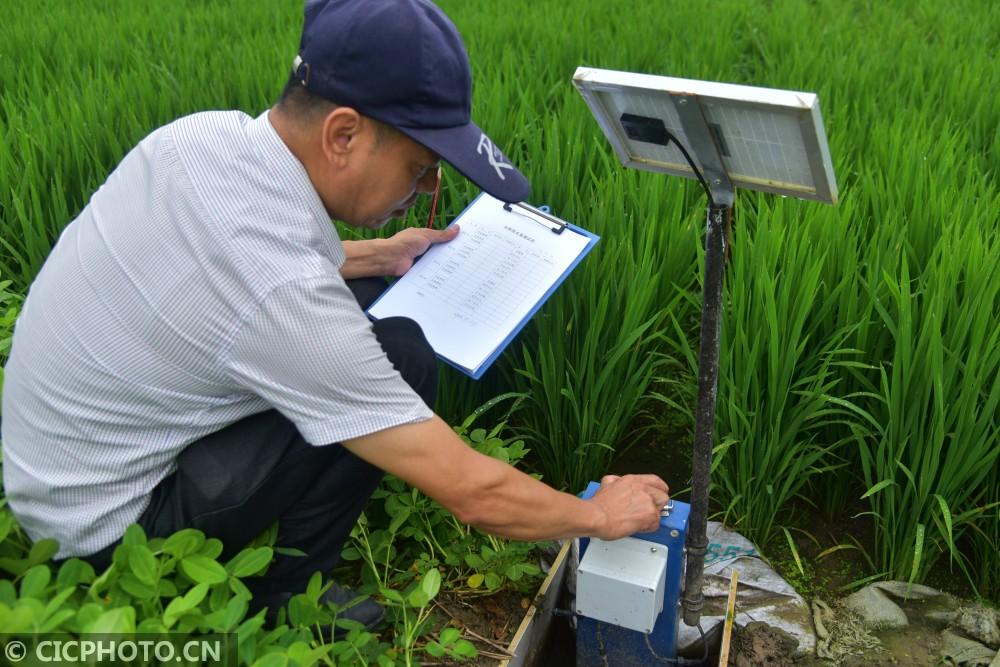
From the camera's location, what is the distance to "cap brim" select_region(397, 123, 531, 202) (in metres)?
1.26

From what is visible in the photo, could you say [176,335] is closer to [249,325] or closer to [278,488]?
[249,325]

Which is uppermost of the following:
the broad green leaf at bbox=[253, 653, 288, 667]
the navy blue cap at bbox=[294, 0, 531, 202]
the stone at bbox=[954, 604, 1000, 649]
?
the navy blue cap at bbox=[294, 0, 531, 202]

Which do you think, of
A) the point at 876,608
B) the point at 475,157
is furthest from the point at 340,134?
the point at 876,608

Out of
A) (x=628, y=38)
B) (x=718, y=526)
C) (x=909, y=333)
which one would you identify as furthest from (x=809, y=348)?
(x=628, y=38)

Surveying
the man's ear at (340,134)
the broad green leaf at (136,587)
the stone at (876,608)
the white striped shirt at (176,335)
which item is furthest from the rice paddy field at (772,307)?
the broad green leaf at (136,587)

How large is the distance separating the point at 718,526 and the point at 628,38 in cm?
259

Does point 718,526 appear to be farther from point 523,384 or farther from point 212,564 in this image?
point 212,564

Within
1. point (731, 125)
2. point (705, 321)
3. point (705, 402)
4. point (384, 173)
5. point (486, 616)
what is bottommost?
point (486, 616)

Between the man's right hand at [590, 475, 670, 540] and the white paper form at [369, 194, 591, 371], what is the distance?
33 cm

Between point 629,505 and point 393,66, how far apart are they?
29.2 inches

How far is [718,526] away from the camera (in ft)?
6.34

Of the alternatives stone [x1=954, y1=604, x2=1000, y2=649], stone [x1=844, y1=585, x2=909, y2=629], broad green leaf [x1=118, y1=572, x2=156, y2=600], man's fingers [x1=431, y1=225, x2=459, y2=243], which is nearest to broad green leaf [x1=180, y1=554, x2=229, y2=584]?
broad green leaf [x1=118, y1=572, x2=156, y2=600]

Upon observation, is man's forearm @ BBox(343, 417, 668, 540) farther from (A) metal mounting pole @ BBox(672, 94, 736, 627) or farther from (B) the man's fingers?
(B) the man's fingers

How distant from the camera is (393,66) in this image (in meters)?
1.23
